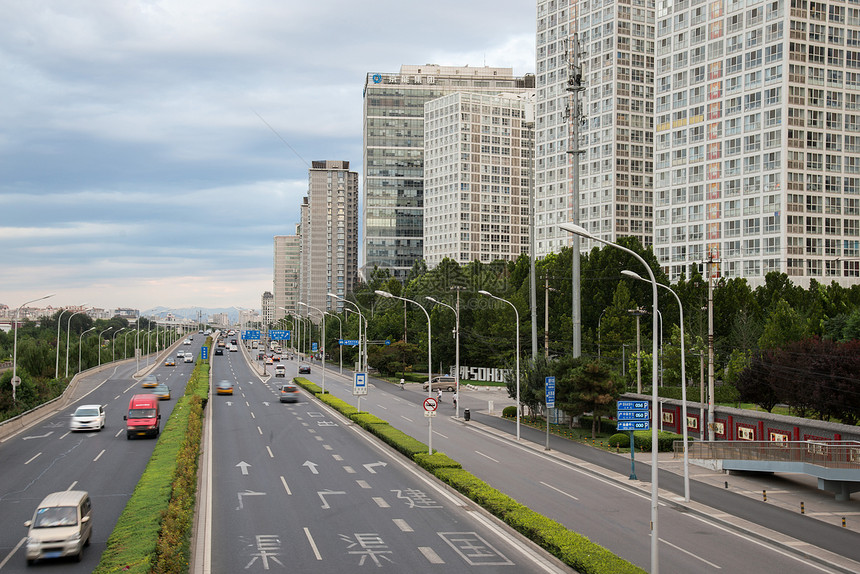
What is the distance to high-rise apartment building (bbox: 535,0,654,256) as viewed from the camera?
127250 millimetres

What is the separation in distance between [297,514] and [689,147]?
94.0 m

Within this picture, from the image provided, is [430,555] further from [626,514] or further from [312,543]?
[626,514]

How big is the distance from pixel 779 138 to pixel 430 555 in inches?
3468

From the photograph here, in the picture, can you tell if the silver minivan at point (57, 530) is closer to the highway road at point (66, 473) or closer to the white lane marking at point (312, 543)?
the highway road at point (66, 473)

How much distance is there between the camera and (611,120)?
127562 mm

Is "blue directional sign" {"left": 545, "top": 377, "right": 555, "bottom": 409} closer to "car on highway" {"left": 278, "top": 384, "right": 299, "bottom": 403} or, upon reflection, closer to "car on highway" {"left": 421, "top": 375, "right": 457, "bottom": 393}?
"car on highway" {"left": 278, "top": 384, "right": 299, "bottom": 403}

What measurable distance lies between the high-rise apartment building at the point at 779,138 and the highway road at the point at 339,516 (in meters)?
70.5

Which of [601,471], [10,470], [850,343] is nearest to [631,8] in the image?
[850,343]

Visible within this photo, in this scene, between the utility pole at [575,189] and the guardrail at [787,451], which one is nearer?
the guardrail at [787,451]

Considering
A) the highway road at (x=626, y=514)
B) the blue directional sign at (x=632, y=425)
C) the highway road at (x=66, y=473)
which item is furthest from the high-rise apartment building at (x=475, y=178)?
the blue directional sign at (x=632, y=425)

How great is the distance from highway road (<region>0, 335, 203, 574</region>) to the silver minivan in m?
0.38

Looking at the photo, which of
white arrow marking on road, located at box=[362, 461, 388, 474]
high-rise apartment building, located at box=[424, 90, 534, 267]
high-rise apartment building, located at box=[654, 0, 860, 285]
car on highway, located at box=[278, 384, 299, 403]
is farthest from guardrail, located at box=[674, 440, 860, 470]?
high-rise apartment building, located at box=[424, 90, 534, 267]

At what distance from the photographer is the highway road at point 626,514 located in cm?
2120

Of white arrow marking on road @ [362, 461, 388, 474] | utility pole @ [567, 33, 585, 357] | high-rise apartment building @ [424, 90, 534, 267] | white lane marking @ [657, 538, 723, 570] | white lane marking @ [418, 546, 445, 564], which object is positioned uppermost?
high-rise apartment building @ [424, 90, 534, 267]
